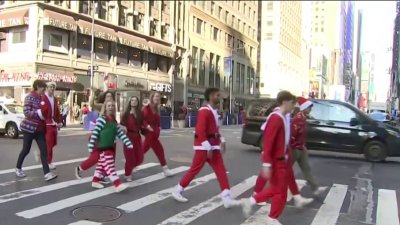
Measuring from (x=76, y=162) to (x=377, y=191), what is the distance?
262 inches

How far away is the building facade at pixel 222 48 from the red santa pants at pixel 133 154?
4290 cm

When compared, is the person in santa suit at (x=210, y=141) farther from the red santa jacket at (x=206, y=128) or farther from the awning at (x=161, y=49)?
the awning at (x=161, y=49)

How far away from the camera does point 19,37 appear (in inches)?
1391

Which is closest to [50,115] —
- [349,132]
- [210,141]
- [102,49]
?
[210,141]

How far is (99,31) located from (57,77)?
19.5ft

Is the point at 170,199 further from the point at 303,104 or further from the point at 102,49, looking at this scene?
the point at 102,49

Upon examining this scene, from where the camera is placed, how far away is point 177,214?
6766mm

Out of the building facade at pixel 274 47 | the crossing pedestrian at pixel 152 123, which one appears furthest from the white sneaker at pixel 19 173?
the building facade at pixel 274 47

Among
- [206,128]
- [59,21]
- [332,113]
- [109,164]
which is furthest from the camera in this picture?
[59,21]

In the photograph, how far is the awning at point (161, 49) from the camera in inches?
1874

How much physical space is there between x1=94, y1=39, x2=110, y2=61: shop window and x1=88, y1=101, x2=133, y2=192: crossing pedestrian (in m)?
33.6

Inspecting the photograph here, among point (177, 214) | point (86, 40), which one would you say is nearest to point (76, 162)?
point (177, 214)

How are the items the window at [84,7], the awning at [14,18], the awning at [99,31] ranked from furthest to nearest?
the window at [84,7], the awning at [99,31], the awning at [14,18]

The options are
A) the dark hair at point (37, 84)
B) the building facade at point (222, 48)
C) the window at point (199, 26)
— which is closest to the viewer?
the dark hair at point (37, 84)
